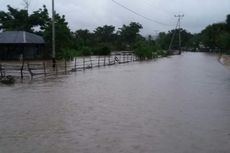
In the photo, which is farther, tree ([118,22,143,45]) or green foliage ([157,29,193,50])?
green foliage ([157,29,193,50])

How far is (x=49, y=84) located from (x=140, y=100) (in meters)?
8.74

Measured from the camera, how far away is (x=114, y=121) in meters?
13.2

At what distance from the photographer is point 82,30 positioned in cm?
13075

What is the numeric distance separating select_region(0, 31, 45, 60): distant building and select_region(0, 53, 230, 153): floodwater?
108 feet

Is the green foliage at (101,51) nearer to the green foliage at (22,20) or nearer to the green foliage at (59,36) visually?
the green foliage at (22,20)

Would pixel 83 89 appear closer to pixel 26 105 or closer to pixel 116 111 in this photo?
pixel 26 105

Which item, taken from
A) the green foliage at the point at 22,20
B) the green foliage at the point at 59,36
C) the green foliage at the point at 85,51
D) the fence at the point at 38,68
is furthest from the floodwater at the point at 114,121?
the green foliage at the point at 85,51

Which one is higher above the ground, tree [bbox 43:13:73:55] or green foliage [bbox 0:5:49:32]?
green foliage [bbox 0:5:49:32]

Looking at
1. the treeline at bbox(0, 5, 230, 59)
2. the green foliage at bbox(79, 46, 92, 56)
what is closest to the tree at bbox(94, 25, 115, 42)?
the treeline at bbox(0, 5, 230, 59)

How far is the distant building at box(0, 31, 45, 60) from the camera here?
2134 inches

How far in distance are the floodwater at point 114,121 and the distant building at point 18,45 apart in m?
33.0

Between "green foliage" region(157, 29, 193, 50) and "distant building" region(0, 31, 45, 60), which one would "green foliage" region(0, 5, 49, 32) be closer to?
"distant building" region(0, 31, 45, 60)

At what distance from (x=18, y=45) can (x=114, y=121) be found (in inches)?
1728

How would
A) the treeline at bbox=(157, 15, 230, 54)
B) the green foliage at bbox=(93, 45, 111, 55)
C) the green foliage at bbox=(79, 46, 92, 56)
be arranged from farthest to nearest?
1. the treeline at bbox=(157, 15, 230, 54)
2. the green foliage at bbox=(93, 45, 111, 55)
3. the green foliage at bbox=(79, 46, 92, 56)
